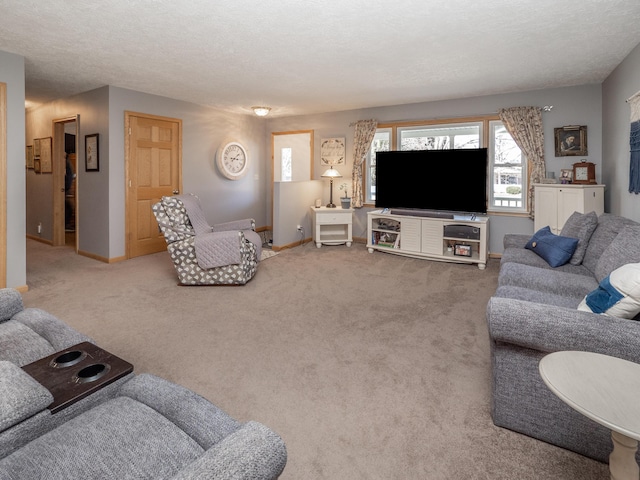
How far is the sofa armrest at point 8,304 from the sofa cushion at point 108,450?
119cm

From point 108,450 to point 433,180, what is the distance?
546 cm

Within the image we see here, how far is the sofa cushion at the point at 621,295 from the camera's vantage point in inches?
63.0

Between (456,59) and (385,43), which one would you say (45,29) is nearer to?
(385,43)

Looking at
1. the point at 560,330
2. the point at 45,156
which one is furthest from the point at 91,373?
the point at 45,156

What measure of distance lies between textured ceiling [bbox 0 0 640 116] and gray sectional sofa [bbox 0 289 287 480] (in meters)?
2.66

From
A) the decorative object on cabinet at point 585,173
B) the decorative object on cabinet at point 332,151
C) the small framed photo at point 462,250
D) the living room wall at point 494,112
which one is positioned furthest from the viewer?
the decorative object on cabinet at point 332,151

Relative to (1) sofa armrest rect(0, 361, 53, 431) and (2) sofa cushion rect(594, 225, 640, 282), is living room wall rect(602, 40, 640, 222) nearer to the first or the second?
(2) sofa cushion rect(594, 225, 640, 282)

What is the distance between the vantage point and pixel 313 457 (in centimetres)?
166

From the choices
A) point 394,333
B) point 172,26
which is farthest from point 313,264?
point 172,26

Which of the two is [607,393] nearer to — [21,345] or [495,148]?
[21,345]

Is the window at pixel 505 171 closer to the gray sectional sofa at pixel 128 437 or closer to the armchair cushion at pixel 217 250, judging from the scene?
the armchair cushion at pixel 217 250

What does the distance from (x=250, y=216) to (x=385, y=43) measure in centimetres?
484

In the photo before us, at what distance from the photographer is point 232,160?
23.0ft

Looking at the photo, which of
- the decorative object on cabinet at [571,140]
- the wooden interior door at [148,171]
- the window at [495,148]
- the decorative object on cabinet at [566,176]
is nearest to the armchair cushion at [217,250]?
the wooden interior door at [148,171]
